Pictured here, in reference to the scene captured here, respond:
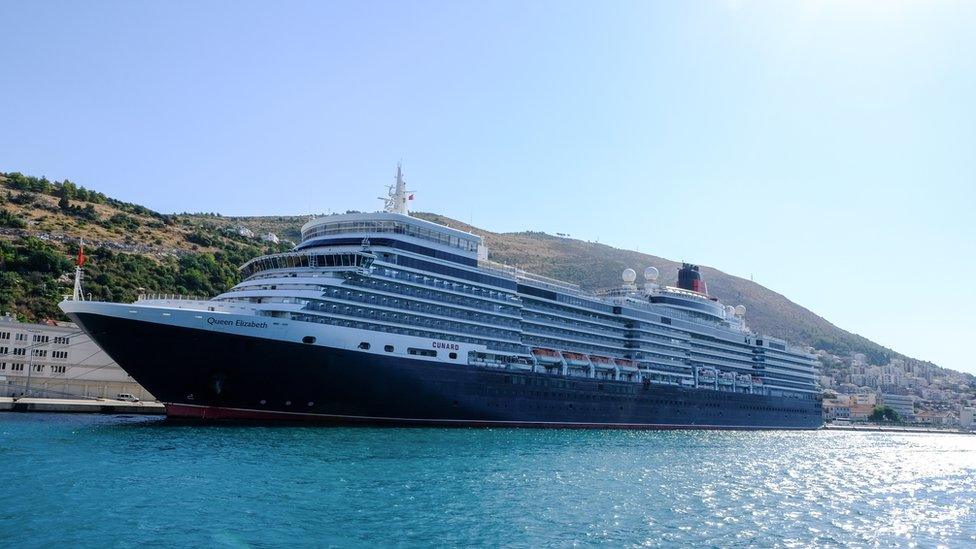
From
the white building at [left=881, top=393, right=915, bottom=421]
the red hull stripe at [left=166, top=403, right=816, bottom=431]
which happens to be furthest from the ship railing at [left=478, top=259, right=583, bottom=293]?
the white building at [left=881, top=393, right=915, bottom=421]

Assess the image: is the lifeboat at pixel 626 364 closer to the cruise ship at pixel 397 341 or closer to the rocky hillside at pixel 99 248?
the cruise ship at pixel 397 341

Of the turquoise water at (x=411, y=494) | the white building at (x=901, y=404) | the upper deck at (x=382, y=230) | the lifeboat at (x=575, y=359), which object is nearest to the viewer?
the turquoise water at (x=411, y=494)

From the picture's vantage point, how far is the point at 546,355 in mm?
56250

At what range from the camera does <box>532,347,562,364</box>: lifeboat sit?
55656mm

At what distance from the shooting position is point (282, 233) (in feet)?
572

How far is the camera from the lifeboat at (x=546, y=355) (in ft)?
183

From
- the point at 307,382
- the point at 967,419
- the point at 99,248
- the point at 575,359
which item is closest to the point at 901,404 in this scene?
the point at 967,419

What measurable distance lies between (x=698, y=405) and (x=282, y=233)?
12674 cm

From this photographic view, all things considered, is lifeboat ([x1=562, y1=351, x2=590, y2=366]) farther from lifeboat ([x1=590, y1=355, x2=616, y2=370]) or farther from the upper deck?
the upper deck

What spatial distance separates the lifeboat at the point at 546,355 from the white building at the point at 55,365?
1251 inches

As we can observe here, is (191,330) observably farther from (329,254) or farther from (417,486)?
(417,486)

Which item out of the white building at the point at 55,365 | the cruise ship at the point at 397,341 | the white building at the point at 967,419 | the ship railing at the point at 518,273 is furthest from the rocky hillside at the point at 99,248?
the white building at the point at 967,419

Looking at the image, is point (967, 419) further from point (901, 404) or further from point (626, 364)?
point (626, 364)

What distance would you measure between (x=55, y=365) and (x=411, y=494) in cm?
4672
